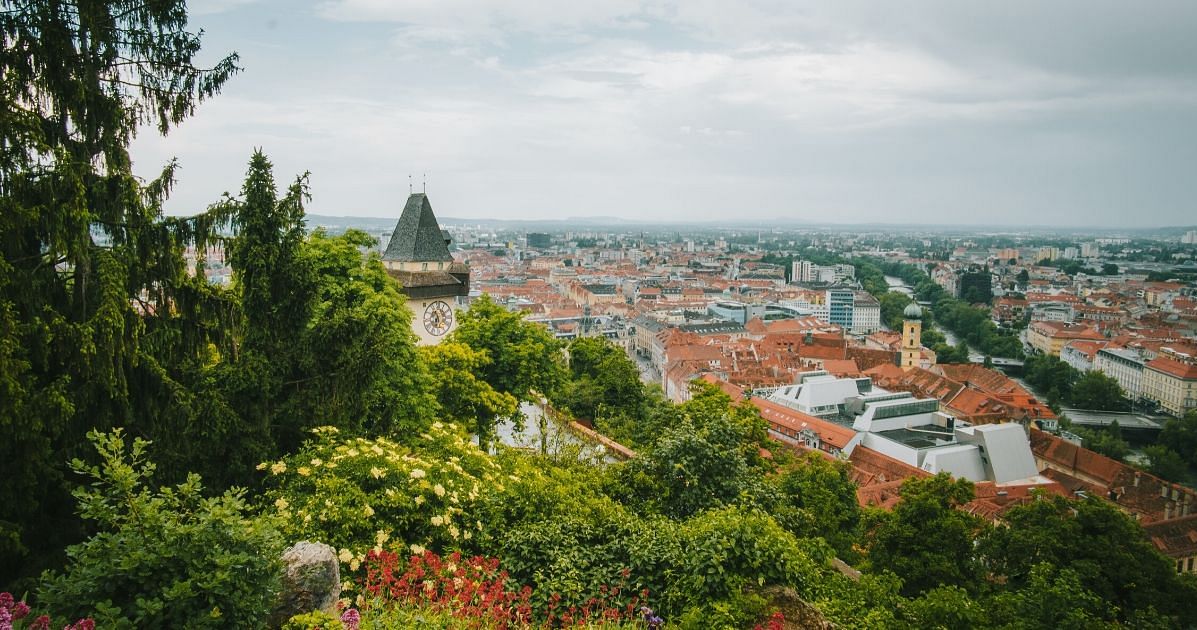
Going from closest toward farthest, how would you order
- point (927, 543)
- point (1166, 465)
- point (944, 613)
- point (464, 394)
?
point (944, 613)
point (927, 543)
point (464, 394)
point (1166, 465)

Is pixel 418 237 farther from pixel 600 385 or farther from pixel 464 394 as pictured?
pixel 464 394

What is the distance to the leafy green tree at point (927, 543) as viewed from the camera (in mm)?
15633

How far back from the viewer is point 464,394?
1784 centimetres

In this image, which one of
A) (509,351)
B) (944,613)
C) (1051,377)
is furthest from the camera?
(1051,377)

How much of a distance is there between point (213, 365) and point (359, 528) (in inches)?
116

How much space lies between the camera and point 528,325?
22781 millimetres

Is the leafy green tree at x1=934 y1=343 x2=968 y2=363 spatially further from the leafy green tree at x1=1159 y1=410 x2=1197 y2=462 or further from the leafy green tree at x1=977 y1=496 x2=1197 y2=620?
the leafy green tree at x1=977 y1=496 x2=1197 y2=620

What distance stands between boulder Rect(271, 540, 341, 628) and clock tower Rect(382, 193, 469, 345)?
57.4ft

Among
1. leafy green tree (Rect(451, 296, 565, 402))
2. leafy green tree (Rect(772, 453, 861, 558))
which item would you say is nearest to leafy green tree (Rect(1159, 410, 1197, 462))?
leafy green tree (Rect(772, 453, 861, 558))

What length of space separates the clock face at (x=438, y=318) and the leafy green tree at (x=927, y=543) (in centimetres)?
1364

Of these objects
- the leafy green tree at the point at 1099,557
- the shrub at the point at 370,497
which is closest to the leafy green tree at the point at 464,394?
the shrub at the point at 370,497

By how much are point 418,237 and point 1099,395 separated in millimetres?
53802

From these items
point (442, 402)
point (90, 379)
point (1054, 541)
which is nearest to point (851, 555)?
point (1054, 541)

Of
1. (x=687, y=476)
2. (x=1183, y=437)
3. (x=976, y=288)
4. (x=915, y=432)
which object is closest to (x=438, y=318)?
(x=687, y=476)
